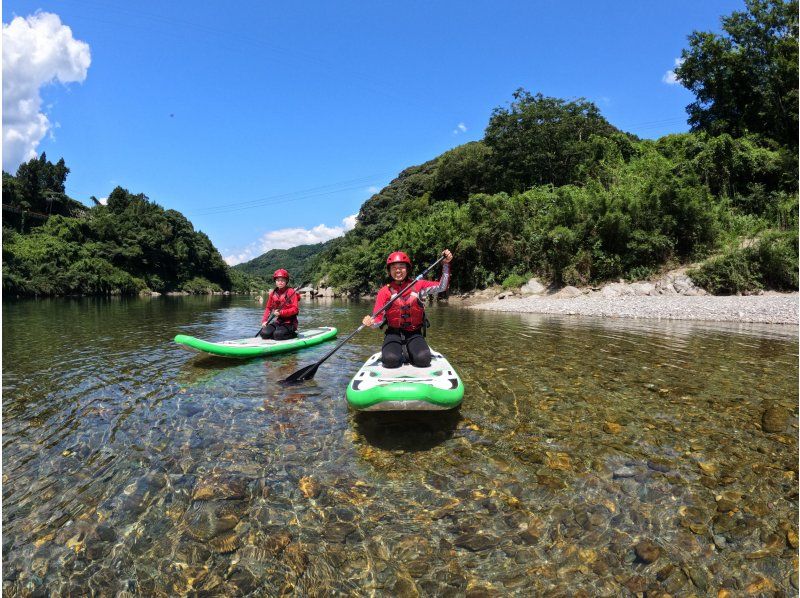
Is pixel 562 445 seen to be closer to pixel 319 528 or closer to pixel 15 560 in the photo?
pixel 319 528

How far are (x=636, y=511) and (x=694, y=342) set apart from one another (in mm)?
9470

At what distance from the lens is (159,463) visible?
164 inches

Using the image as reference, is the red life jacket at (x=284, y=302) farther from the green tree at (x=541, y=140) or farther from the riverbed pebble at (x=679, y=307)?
the green tree at (x=541, y=140)

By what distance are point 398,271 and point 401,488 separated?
12.5ft

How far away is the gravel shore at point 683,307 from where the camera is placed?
1571 centimetres

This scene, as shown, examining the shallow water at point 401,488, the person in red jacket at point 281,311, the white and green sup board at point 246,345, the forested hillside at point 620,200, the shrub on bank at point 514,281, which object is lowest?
the shallow water at point 401,488

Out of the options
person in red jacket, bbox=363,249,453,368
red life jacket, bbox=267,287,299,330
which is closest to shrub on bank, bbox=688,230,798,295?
person in red jacket, bbox=363,249,453,368

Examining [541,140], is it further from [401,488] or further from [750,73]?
[401,488]

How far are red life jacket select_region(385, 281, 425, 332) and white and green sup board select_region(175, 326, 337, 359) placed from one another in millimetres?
3859

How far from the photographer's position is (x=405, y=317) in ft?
21.7

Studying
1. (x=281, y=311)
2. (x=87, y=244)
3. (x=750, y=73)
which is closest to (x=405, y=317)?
(x=281, y=311)

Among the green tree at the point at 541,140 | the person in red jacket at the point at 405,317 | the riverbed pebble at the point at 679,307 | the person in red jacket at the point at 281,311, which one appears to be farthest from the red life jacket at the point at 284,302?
the green tree at the point at 541,140

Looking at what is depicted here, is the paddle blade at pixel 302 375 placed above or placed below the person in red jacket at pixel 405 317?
below

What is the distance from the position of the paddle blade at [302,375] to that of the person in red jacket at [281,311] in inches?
133
